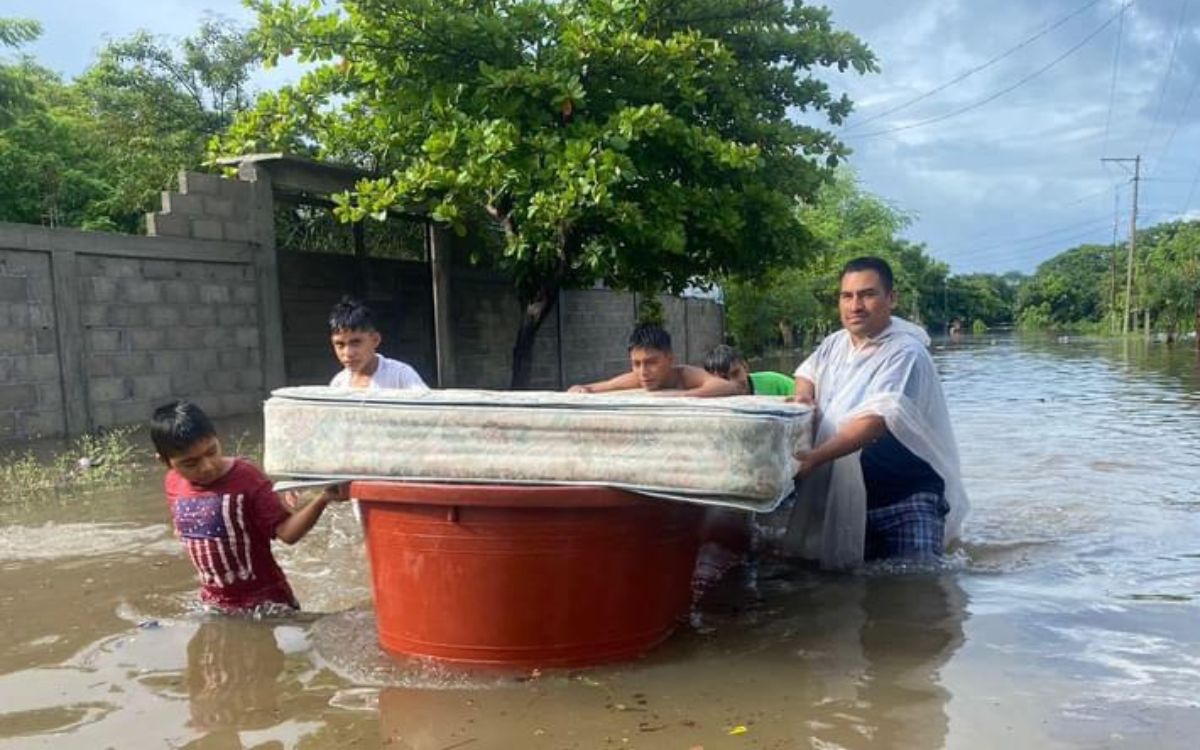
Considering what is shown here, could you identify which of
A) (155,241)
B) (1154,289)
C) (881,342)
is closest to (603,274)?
(155,241)

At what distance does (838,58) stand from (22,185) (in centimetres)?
1476

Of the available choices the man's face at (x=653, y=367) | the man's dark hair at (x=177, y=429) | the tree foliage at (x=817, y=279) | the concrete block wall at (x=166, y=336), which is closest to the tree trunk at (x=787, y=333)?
the tree foliage at (x=817, y=279)

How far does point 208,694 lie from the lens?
312 centimetres

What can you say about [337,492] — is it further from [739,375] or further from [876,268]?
[739,375]

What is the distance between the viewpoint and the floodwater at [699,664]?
9.03 ft

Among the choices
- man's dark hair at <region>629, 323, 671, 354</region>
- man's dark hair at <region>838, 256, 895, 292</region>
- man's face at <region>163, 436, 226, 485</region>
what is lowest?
man's face at <region>163, 436, 226, 485</region>

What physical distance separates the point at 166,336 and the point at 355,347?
4994 millimetres

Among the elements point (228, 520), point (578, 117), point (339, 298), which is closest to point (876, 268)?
point (228, 520)

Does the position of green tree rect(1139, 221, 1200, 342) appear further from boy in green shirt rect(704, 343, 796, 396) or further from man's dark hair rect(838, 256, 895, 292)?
man's dark hair rect(838, 256, 895, 292)

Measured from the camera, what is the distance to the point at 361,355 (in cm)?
477

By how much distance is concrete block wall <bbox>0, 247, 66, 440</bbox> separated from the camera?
7.50 m

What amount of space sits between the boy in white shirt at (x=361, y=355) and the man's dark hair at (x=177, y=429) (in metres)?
1.27

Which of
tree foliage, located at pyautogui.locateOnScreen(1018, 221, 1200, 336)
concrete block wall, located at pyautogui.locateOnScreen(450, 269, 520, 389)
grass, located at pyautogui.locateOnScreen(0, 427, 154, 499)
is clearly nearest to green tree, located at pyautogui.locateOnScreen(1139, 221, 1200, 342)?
tree foliage, located at pyautogui.locateOnScreen(1018, 221, 1200, 336)

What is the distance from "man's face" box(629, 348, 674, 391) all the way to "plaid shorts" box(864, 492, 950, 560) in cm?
120
